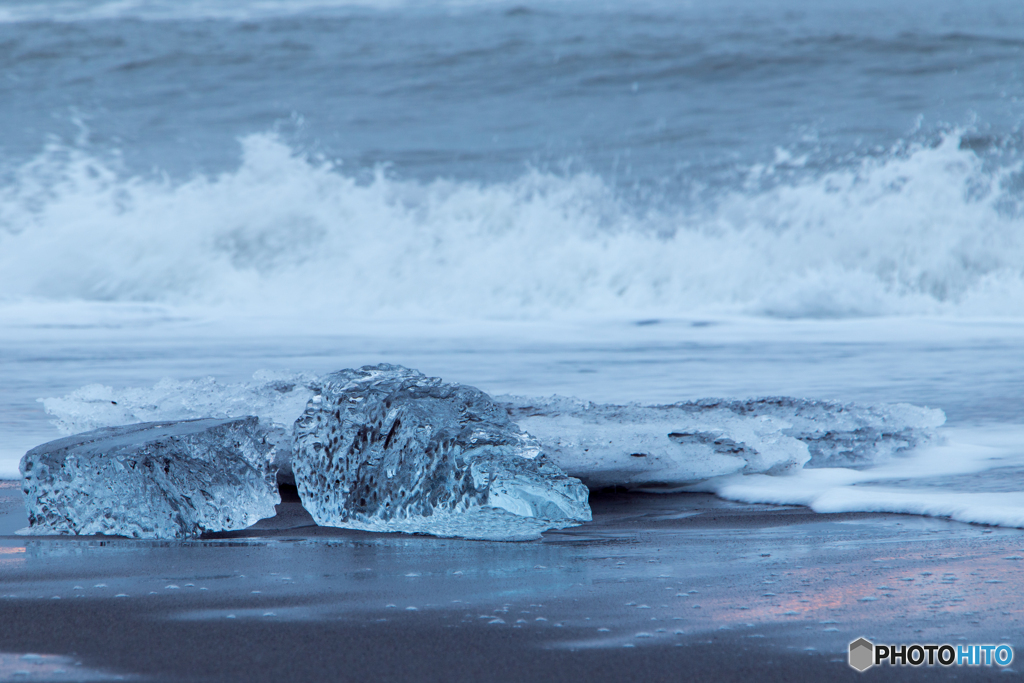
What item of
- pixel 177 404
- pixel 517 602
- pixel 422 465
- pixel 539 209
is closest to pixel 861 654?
pixel 517 602

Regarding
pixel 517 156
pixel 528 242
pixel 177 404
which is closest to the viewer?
pixel 177 404

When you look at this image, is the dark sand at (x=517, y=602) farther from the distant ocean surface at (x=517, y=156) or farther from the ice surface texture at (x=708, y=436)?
the distant ocean surface at (x=517, y=156)

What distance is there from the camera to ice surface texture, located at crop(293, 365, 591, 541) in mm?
1889

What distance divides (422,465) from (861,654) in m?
0.97

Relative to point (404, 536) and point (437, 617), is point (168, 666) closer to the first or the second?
point (437, 617)

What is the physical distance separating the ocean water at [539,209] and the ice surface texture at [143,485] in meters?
0.63

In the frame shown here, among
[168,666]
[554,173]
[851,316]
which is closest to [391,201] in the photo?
[554,173]

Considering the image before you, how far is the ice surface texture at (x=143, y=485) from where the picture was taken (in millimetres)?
1959

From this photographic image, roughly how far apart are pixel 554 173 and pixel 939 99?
14.9ft

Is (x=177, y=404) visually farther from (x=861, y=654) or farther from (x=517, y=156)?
(x=517, y=156)

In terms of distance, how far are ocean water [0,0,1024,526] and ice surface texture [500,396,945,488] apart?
0.08 metres

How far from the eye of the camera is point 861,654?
1214 mm

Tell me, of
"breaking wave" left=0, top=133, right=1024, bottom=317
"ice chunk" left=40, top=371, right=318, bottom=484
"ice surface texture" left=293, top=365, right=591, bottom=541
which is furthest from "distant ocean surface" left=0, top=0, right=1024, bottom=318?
"ice surface texture" left=293, top=365, right=591, bottom=541

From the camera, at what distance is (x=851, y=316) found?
7516 mm
